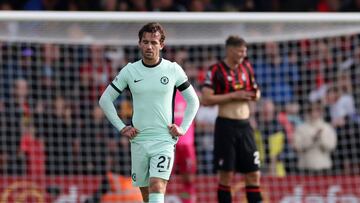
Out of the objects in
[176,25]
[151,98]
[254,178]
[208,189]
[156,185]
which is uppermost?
[176,25]

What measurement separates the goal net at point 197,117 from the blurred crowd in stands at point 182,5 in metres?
1.08

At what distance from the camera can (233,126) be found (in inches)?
443

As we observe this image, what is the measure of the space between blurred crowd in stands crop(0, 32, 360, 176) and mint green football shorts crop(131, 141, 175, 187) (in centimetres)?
479

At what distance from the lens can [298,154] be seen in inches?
556

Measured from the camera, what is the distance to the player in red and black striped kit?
36.9 ft

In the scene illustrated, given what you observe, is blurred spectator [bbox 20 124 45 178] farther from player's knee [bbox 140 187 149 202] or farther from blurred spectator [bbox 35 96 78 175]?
player's knee [bbox 140 187 149 202]

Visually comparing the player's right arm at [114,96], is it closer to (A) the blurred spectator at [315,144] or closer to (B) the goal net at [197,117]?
(B) the goal net at [197,117]

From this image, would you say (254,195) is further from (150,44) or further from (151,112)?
(150,44)

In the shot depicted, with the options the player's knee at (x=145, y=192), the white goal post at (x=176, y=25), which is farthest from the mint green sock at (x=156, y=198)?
the white goal post at (x=176, y=25)

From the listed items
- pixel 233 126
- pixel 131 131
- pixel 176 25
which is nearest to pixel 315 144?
pixel 176 25

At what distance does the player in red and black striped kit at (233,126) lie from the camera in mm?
11242

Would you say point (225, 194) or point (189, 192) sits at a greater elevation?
point (225, 194)

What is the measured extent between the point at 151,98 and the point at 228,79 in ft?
7.86

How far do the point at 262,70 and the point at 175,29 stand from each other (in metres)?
1.73
